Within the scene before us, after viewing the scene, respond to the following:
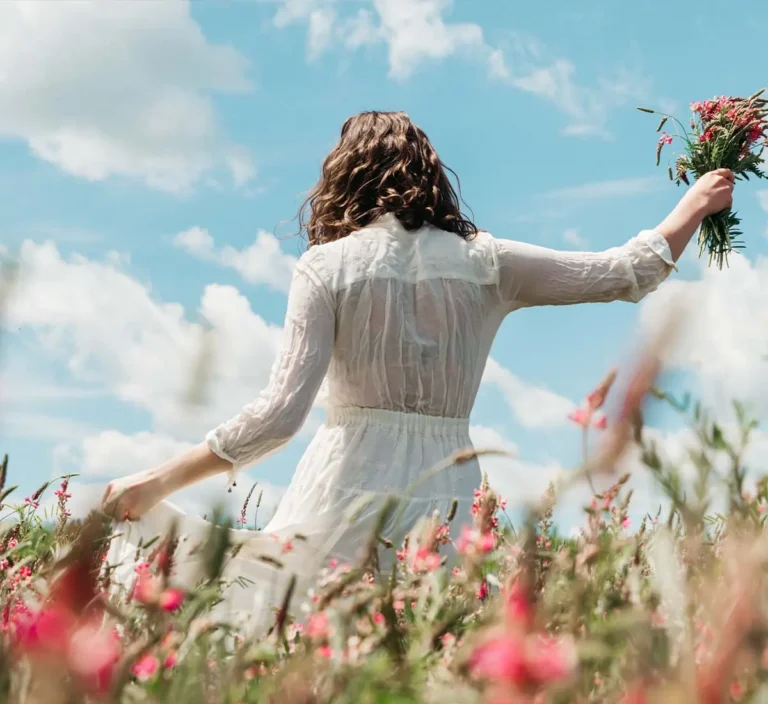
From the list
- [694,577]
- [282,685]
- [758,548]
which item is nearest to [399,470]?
[694,577]

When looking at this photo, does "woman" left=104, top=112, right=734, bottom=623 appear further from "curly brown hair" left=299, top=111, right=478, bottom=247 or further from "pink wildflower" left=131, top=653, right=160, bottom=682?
"pink wildflower" left=131, top=653, right=160, bottom=682

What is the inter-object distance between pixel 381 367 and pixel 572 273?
696mm

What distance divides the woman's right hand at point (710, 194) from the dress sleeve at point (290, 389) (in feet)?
4.55

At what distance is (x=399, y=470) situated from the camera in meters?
2.84

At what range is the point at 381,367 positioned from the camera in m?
2.85

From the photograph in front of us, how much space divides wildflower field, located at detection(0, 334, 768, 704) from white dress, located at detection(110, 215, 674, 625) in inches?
60.7

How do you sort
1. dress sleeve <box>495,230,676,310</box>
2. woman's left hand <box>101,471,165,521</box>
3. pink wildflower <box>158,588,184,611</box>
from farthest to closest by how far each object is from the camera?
dress sleeve <box>495,230,676,310</box>, woman's left hand <box>101,471,165,521</box>, pink wildflower <box>158,588,184,611</box>

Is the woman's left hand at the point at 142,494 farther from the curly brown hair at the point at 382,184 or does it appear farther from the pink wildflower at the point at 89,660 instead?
the pink wildflower at the point at 89,660

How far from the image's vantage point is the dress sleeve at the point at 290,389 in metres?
2.78

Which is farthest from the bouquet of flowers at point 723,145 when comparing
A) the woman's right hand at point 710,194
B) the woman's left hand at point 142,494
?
the woman's left hand at point 142,494

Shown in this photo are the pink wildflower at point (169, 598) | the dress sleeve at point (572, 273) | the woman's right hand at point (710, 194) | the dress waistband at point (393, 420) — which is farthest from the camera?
the woman's right hand at point (710, 194)

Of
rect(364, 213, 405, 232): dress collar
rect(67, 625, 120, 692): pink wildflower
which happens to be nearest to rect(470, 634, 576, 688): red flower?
rect(67, 625, 120, 692): pink wildflower

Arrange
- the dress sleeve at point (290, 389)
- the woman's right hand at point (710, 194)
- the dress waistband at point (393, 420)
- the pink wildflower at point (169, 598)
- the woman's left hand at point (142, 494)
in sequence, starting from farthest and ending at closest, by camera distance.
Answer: the woman's right hand at point (710, 194), the dress waistband at point (393, 420), the dress sleeve at point (290, 389), the woman's left hand at point (142, 494), the pink wildflower at point (169, 598)

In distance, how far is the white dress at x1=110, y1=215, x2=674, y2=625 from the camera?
9.15 ft
